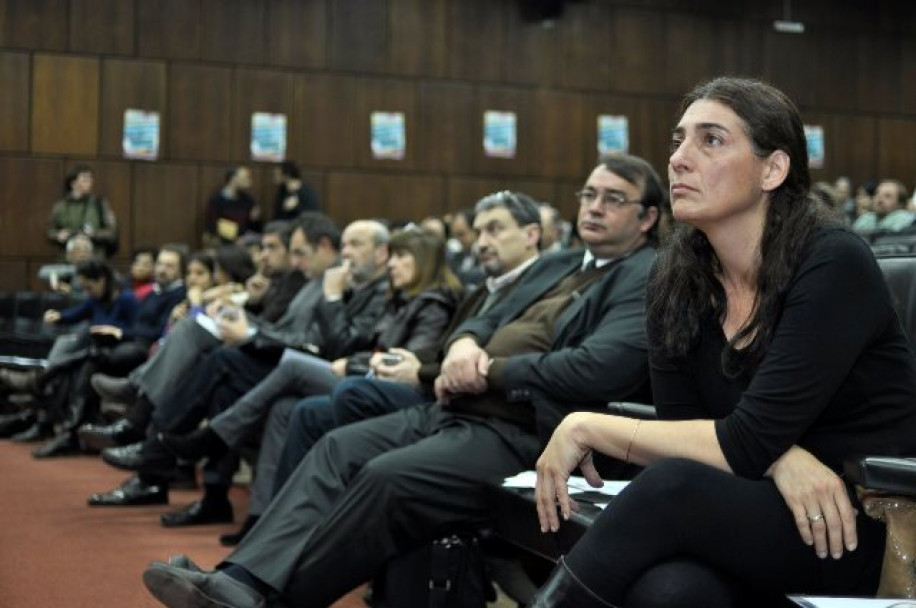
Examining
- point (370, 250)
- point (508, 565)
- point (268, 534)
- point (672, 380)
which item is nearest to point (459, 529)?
point (508, 565)

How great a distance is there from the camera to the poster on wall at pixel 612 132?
42.4 feet

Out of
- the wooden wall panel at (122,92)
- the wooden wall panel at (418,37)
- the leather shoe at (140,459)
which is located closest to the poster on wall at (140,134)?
the wooden wall panel at (122,92)

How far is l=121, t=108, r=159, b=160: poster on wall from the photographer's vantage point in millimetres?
11391

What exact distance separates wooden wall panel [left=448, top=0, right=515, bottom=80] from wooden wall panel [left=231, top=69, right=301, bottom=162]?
160 centimetres

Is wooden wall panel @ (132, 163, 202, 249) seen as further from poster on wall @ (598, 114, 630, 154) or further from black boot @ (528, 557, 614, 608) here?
black boot @ (528, 557, 614, 608)

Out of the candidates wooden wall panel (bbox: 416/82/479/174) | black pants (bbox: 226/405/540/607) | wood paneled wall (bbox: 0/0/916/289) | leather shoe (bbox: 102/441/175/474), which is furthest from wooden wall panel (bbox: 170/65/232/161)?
black pants (bbox: 226/405/540/607)

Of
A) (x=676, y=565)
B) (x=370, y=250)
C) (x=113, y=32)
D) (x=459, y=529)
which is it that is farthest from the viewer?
(x=113, y=32)

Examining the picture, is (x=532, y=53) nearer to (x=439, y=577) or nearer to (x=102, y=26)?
(x=102, y=26)

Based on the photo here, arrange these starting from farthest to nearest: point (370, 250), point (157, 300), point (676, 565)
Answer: point (157, 300)
point (370, 250)
point (676, 565)

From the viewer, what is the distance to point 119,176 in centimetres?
1138

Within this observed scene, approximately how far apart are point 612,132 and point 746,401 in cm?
1119

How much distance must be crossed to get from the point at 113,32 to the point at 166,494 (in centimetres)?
675

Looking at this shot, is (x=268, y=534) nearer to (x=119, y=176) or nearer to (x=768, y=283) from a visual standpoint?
(x=768, y=283)

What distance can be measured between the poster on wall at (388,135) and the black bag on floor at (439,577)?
31.0 feet
